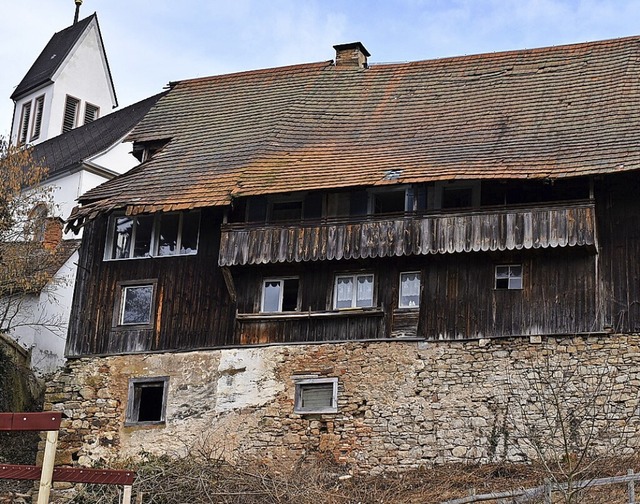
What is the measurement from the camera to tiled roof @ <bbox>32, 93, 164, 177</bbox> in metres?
39.5

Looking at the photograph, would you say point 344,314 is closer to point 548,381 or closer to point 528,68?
point 548,381

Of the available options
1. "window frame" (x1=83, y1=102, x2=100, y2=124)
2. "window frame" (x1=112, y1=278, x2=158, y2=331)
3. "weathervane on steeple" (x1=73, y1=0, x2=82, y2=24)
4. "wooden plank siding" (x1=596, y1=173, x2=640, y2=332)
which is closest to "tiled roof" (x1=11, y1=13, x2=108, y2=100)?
"weathervane on steeple" (x1=73, y1=0, x2=82, y2=24)

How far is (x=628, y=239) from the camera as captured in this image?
2241 cm

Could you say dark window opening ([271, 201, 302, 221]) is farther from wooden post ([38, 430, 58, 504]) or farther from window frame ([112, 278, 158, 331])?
wooden post ([38, 430, 58, 504])

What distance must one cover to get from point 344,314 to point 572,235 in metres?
4.98

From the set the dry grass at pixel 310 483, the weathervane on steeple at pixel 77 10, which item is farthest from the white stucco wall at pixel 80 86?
the dry grass at pixel 310 483

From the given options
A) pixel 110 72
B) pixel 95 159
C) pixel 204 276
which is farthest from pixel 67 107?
pixel 204 276

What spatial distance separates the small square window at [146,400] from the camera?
24.2 metres

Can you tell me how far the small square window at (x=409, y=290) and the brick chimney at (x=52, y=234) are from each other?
14482 millimetres

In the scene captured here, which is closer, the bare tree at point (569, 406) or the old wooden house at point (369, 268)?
the bare tree at point (569, 406)

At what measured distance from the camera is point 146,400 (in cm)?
2462

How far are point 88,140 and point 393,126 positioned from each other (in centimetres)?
1925

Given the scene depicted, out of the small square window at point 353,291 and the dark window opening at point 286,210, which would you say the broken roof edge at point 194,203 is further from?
the small square window at point 353,291

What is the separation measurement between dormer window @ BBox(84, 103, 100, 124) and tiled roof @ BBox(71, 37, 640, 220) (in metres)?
20.8
